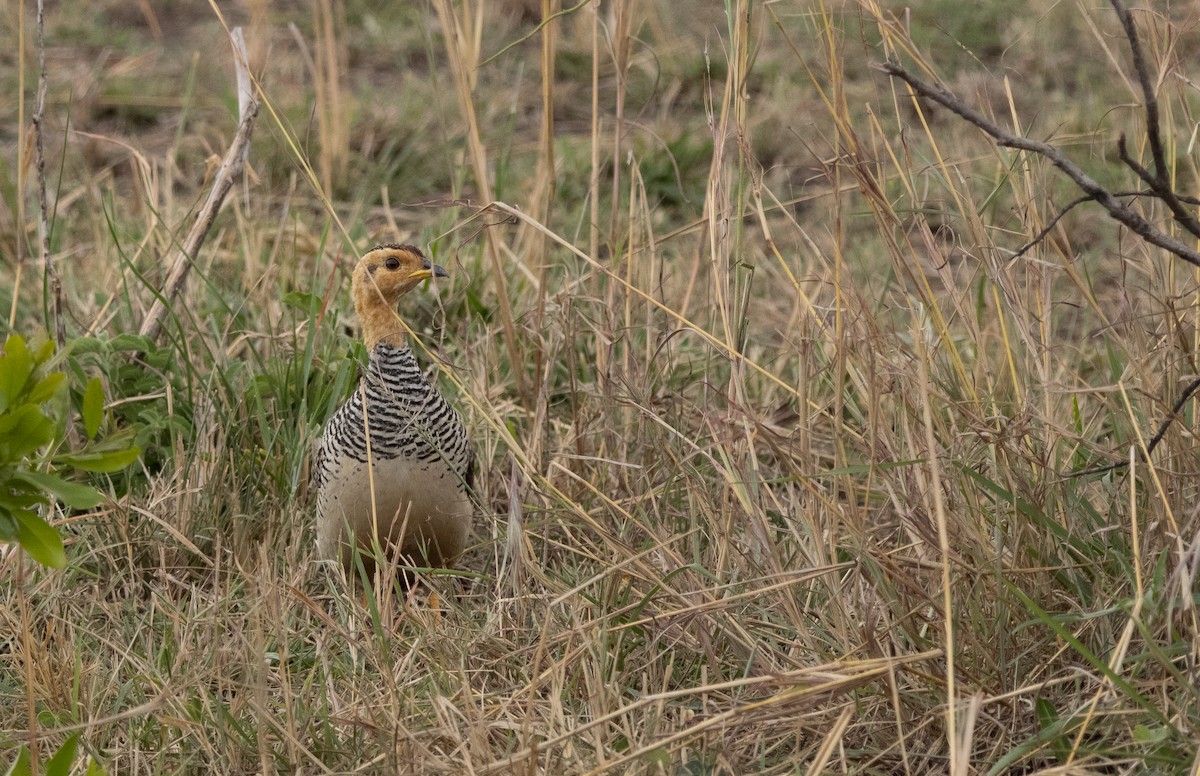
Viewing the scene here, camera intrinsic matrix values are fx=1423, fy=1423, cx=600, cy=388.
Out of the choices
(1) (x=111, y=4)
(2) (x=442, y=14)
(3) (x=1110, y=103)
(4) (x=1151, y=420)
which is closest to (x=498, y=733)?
(4) (x=1151, y=420)

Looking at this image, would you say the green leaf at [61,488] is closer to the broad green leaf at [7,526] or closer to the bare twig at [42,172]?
the broad green leaf at [7,526]

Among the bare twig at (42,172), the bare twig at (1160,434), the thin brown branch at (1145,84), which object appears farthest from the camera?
the bare twig at (42,172)

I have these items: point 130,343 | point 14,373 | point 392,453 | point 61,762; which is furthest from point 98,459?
point 130,343

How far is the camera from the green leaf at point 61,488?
2088 millimetres

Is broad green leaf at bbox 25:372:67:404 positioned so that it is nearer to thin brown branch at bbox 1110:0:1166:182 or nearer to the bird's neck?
the bird's neck

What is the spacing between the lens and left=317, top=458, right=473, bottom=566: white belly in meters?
3.35

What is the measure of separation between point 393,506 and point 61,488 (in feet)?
4.33

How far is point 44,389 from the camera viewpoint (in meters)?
2.04

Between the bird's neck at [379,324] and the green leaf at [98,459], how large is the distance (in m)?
1.29

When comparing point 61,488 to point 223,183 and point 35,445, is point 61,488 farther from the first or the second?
point 223,183

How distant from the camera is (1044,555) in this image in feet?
8.55

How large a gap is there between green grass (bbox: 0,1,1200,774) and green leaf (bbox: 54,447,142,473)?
352 mm

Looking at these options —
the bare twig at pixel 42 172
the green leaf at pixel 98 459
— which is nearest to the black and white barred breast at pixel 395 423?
Answer: the bare twig at pixel 42 172

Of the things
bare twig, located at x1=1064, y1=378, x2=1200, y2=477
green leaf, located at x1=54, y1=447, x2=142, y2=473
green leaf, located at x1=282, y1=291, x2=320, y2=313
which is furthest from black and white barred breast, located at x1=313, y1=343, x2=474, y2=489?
bare twig, located at x1=1064, y1=378, x2=1200, y2=477
